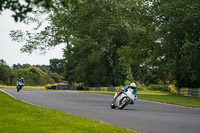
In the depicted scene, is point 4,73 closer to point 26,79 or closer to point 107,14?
point 26,79

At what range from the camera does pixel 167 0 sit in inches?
1706

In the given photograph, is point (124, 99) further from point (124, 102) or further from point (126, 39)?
point (126, 39)

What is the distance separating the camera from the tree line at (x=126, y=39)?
3994 cm

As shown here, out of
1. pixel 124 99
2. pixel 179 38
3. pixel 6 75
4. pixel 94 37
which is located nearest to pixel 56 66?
pixel 6 75

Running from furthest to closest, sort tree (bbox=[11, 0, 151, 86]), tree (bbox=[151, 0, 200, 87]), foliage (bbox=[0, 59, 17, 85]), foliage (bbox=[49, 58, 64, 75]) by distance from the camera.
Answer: foliage (bbox=[49, 58, 64, 75])
foliage (bbox=[0, 59, 17, 85])
tree (bbox=[11, 0, 151, 86])
tree (bbox=[151, 0, 200, 87])

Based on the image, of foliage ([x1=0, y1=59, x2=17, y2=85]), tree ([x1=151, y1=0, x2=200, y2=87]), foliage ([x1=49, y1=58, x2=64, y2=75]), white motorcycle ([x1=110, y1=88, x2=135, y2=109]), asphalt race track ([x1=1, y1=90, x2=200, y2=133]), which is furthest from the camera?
foliage ([x1=49, y1=58, x2=64, y2=75])

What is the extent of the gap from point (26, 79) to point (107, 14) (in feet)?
130

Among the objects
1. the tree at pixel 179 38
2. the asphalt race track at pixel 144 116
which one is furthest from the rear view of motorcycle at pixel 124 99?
the tree at pixel 179 38

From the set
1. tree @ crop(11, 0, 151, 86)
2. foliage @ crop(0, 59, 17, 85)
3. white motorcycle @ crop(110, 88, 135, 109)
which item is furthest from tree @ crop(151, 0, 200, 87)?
foliage @ crop(0, 59, 17, 85)

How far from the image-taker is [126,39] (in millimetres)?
60969

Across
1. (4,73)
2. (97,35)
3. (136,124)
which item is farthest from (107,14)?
(136,124)

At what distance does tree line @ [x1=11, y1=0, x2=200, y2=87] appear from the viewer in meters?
39.9

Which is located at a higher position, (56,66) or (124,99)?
(56,66)

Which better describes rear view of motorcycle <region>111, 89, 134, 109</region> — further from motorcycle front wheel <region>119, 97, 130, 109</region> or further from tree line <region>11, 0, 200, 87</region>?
tree line <region>11, 0, 200, 87</region>
